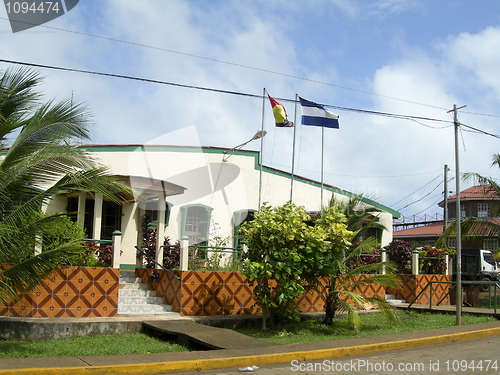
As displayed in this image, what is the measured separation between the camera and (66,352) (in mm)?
8320

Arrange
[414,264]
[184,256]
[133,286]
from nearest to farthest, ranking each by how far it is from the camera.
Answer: [184,256]
[133,286]
[414,264]

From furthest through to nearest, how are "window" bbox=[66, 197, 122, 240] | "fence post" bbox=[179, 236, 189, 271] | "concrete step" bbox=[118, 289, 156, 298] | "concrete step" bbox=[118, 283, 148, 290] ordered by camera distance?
"window" bbox=[66, 197, 122, 240] → "concrete step" bbox=[118, 283, 148, 290] → "concrete step" bbox=[118, 289, 156, 298] → "fence post" bbox=[179, 236, 189, 271]

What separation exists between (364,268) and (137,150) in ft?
30.5

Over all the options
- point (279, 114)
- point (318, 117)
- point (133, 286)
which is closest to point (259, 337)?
point (133, 286)

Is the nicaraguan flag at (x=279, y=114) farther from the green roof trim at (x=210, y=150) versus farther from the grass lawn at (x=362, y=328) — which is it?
the grass lawn at (x=362, y=328)

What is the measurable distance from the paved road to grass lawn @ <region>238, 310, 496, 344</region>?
5.95 ft

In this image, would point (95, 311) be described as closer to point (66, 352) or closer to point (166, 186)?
point (66, 352)

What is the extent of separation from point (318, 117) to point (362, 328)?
785 centimetres

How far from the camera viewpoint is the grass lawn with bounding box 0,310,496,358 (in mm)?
8391

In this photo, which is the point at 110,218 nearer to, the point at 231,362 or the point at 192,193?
the point at 192,193

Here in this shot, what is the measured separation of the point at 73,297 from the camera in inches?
405

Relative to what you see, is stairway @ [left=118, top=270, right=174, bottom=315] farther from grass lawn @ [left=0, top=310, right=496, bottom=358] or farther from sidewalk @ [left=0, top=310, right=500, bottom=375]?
sidewalk @ [left=0, top=310, right=500, bottom=375]

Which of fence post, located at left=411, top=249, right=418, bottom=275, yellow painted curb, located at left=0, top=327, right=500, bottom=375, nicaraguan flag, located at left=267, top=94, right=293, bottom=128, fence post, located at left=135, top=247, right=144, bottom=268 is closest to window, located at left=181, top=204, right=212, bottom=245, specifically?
fence post, located at left=135, top=247, right=144, bottom=268

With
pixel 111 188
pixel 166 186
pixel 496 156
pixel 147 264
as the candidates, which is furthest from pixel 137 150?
pixel 496 156
